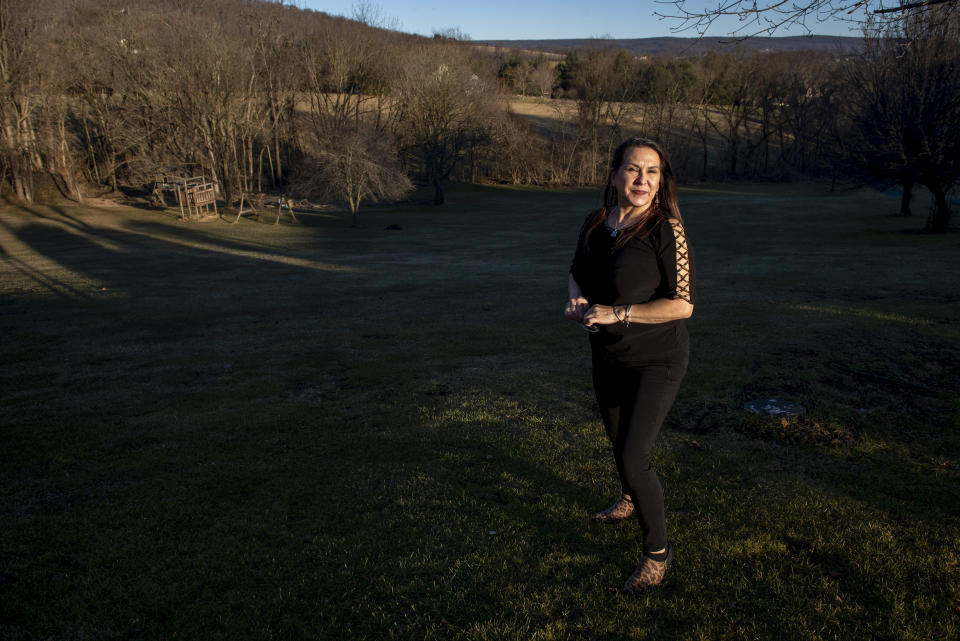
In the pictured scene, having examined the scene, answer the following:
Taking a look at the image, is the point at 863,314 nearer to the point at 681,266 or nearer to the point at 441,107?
the point at 681,266

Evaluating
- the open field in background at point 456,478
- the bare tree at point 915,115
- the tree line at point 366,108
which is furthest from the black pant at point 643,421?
the tree line at point 366,108

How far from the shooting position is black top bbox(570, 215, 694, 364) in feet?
10.5

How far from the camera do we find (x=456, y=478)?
4.97 meters

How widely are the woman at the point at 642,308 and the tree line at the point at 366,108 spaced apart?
23.9 m

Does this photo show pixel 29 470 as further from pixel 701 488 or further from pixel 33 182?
pixel 33 182

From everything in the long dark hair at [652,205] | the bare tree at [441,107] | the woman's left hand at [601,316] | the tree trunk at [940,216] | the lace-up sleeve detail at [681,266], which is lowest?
the tree trunk at [940,216]

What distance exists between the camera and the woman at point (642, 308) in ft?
10.5

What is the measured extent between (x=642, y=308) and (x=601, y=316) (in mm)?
224

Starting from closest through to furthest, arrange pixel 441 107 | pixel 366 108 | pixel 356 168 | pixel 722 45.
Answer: pixel 722 45, pixel 356 168, pixel 441 107, pixel 366 108

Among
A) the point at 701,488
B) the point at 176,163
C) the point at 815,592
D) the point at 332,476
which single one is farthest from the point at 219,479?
the point at 176,163

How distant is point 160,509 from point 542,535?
9.58ft

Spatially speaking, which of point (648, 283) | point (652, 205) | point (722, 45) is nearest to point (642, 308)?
point (648, 283)

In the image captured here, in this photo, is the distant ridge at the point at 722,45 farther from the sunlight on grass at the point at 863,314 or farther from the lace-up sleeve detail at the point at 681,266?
the sunlight on grass at the point at 863,314

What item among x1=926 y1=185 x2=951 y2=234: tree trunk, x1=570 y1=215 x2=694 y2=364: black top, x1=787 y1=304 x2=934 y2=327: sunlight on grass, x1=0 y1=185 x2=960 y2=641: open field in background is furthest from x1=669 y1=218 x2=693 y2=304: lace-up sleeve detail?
x1=926 y1=185 x2=951 y2=234: tree trunk
